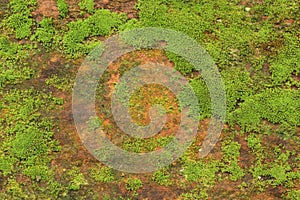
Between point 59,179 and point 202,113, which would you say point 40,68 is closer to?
point 59,179

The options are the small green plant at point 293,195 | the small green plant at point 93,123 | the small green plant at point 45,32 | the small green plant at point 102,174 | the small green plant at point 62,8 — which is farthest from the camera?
the small green plant at point 62,8

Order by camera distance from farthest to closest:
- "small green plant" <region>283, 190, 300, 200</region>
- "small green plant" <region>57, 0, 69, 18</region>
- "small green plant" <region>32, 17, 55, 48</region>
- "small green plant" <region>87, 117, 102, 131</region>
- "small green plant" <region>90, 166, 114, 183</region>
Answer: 1. "small green plant" <region>57, 0, 69, 18</region>
2. "small green plant" <region>32, 17, 55, 48</region>
3. "small green plant" <region>87, 117, 102, 131</region>
4. "small green plant" <region>90, 166, 114, 183</region>
5. "small green plant" <region>283, 190, 300, 200</region>

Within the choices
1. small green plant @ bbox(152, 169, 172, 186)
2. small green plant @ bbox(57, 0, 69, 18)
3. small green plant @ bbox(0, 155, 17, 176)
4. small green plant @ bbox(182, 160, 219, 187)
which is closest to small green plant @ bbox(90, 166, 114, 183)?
small green plant @ bbox(152, 169, 172, 186)

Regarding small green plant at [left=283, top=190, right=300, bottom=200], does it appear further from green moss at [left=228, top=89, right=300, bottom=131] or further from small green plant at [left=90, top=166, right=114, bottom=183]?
small green plant at [left=90, top=166, right=114, bottom=183]

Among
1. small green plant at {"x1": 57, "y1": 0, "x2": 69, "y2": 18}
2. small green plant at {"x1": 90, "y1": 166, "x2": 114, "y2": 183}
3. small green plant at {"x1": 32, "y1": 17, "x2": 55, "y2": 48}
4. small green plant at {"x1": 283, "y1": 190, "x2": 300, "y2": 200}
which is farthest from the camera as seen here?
small green plant at {"x1": 57, "y1": 0, "x2": 69, "y2": 18}

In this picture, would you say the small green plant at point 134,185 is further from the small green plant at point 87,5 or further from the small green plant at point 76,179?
the small green plant at point 87,5

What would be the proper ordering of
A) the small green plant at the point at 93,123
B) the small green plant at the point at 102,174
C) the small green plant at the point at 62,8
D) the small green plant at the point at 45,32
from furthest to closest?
the small green plant at the point at 62,8
the small green plant at the point at 45,32
the small green plant at the point at 93,123
the small green plant at the point at 102,174

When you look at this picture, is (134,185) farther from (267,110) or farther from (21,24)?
(21,24)

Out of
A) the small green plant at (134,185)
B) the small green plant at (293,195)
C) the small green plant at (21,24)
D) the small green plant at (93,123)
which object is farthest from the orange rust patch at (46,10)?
the small green plant at (293,195)

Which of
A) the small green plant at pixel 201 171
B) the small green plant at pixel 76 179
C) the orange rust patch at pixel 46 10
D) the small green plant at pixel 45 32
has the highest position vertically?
the orange rust patch at pixel 46 10
